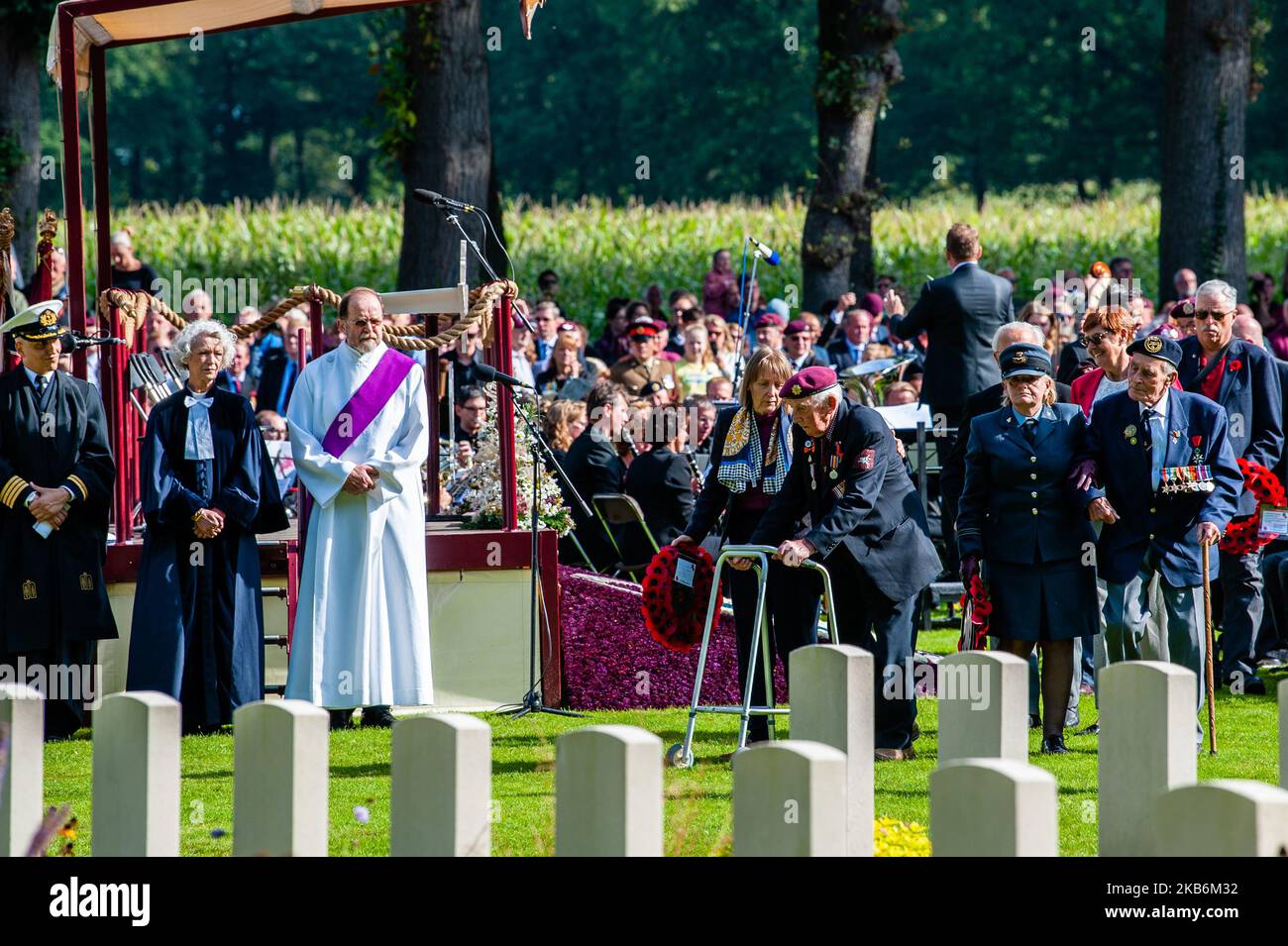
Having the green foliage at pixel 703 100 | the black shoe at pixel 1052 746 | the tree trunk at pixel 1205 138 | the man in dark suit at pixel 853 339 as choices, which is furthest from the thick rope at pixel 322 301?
the green foliage at pixel 703 100

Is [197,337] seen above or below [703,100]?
below

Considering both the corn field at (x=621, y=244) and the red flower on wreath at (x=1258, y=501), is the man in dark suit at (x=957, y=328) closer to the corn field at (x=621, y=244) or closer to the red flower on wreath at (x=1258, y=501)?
the red flower on wreath at (x=1258, y=501)

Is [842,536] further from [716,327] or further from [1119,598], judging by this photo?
[716,327]

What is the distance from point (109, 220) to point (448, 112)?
632 cm

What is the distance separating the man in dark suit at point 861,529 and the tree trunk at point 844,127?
36.0 feet

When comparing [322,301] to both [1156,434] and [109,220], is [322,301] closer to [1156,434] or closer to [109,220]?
[109,220]

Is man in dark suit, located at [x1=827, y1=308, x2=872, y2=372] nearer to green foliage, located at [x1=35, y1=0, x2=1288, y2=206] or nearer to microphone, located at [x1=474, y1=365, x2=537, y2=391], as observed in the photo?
microphone, located at [x1=474, y1=365, x2=537, y2=391]

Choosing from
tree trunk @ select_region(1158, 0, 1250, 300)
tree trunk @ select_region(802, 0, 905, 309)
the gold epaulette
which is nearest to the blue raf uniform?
the gold epaulette

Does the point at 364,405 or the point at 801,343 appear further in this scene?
the point at 801,343

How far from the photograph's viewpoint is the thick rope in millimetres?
10312

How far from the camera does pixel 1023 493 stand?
8.71 metres

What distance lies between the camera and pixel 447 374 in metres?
13.2

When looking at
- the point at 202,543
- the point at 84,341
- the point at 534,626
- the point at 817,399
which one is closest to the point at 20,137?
the point at 84,341
